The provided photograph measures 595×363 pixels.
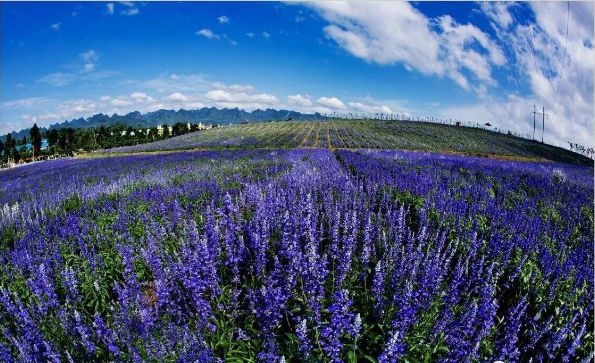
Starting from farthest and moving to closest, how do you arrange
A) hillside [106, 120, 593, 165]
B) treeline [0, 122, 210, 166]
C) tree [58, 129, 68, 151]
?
tree [58, 129, 68, 151], treeline [0, 122, 210, 166], hillside [106, 120, 593, 165]

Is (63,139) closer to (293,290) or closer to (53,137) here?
(53,137)

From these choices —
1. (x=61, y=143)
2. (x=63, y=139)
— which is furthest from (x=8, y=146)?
(x=63, y=139)

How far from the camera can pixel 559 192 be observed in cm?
1246

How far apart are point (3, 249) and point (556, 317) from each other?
377 inches

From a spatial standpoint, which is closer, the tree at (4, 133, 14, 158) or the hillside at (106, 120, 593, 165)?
the hillside at (106, 120, 593, 165)

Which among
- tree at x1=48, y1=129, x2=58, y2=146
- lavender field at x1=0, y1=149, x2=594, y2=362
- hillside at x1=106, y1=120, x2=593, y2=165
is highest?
tree at x1=48, y1=129, x2=58, y2=146

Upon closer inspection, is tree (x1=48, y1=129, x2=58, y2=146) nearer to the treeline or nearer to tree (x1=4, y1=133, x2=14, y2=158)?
the treeline

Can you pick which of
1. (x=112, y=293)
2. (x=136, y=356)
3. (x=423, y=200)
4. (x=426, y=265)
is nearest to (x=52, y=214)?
(x=112, y=293)

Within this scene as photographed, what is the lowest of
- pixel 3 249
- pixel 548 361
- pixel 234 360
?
pixel 548 361

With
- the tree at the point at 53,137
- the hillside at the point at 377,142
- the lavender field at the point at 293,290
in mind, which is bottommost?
the lavender field at the point at 293,290

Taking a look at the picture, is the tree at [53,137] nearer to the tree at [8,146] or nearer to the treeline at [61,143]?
the treeline at [61,143]

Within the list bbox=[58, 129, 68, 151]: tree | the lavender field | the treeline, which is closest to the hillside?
the treeline

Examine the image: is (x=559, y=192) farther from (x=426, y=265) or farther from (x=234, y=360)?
(x=234, y=360)

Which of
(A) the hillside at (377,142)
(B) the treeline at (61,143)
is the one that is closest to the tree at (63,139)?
(B) the treeline at (61,143)
